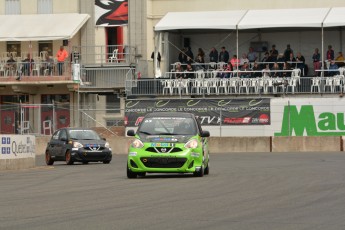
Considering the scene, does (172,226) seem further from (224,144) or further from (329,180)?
(224,144)

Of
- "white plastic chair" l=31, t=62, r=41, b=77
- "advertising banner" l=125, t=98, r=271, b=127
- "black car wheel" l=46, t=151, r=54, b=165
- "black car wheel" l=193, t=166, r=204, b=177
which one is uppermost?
"white plastic chair" l=31, t=62, r=41, b=77

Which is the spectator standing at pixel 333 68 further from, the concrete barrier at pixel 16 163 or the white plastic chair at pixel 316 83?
the concrete barrier at pixel 16 163

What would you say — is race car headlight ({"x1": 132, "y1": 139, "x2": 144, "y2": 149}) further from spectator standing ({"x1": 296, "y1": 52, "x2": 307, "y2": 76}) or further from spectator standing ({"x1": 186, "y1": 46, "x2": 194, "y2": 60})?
spectator standing ({"x1": 186, "y1": 46, "x2": 194, "y2": 60})

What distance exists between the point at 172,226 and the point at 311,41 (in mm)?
45738

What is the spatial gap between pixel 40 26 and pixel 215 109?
45.4 ft

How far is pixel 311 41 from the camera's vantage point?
58.5 metres

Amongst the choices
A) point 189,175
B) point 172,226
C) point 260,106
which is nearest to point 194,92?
point 260,106

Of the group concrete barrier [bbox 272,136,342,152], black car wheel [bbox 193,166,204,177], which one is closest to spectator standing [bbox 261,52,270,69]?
concrete barrier [bbox 272,136,342,152]

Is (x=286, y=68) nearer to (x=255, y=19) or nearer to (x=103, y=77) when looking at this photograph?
(x=255, y=19)

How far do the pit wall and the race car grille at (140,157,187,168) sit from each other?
6594 millimetres

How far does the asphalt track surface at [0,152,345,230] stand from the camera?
14.3 meters

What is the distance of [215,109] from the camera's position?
2009 inches

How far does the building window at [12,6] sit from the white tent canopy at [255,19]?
953cm

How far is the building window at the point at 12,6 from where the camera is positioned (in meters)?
62.5
